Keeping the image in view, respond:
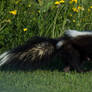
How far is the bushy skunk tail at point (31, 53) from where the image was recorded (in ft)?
18.0

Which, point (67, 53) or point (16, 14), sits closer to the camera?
point (67, 53)

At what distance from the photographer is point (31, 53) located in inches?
217

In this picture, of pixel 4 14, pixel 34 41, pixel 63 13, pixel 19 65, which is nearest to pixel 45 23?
pixel 63 13

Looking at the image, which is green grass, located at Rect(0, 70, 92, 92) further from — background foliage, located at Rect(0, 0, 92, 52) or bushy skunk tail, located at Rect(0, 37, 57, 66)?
background foliage, located at Rect(0, 0, 92, 52)

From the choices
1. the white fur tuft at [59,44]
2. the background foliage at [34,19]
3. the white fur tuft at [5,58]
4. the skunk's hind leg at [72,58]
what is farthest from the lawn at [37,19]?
the white fur tuft at [5,58]

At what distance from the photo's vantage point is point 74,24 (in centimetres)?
729

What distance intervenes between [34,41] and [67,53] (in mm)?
665

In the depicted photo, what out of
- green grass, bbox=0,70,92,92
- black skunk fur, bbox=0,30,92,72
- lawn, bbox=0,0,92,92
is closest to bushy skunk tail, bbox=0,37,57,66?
black skunk fur, bbox=0,30,92,72

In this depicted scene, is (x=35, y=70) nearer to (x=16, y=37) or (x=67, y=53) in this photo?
(x=67, y=53)

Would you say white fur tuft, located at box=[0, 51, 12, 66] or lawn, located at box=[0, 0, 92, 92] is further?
lawn, located at box=[0, 0, 92, 92]

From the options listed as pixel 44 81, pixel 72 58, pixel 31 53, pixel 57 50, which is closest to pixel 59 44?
pixel 57 50

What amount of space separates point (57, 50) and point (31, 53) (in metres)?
0.49

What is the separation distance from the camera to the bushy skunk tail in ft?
18.0

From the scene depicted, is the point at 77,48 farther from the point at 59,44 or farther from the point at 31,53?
the point at 31,53
